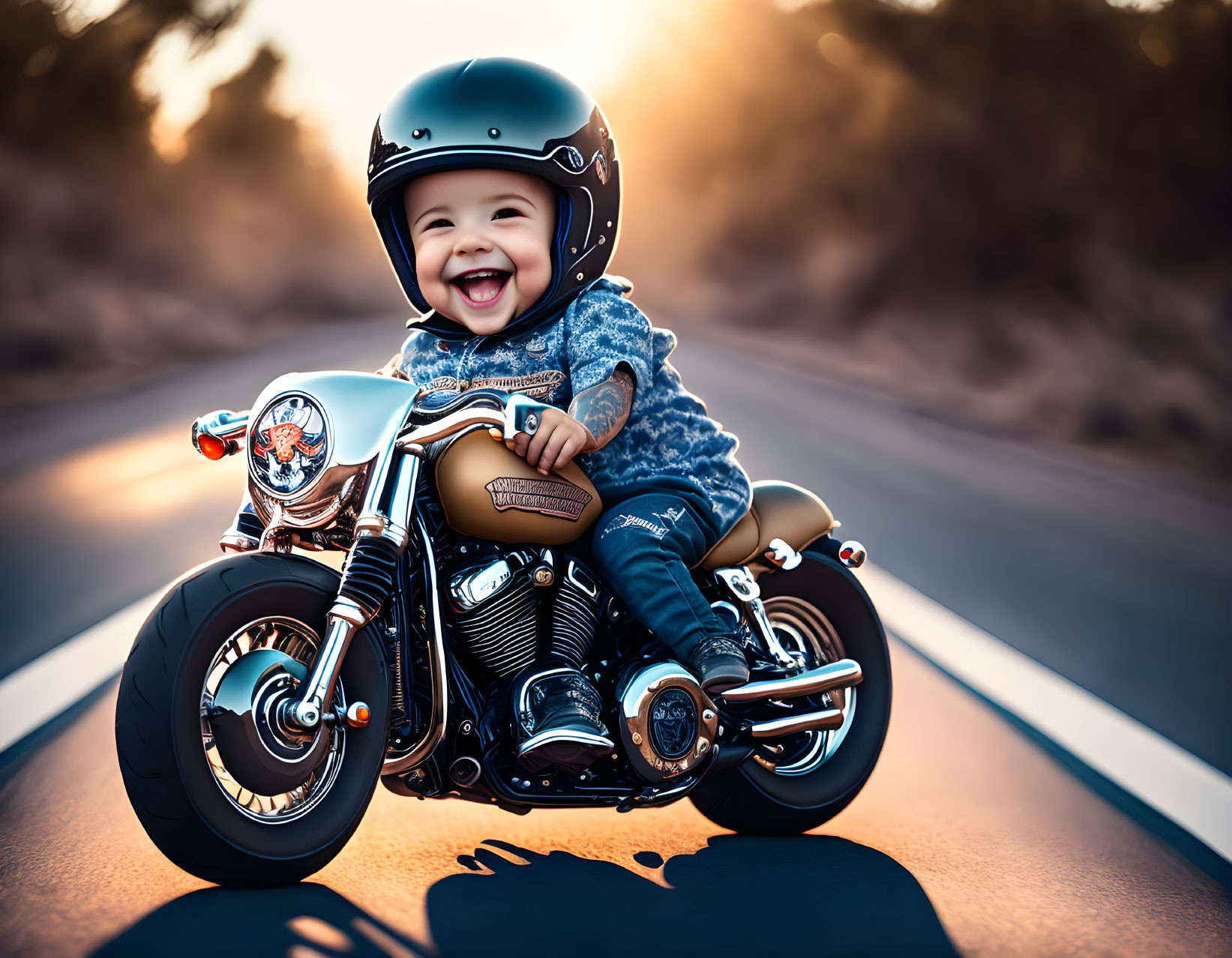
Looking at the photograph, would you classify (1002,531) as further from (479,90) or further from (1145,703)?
(479,90)

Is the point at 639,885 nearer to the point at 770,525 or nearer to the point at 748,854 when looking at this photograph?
the point at 748,854

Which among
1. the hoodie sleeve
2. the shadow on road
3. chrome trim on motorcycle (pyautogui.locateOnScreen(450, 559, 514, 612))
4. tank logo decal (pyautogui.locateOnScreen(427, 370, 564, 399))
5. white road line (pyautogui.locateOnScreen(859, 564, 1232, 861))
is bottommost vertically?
the shadow on road

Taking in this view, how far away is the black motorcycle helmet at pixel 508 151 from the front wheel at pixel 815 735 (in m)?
1.23

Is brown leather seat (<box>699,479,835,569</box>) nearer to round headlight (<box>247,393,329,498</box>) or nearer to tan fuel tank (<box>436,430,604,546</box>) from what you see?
tan fuel tank (<box>436,430,604,546</box>)

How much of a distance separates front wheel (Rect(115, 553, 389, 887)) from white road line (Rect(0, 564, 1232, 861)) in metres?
1.89

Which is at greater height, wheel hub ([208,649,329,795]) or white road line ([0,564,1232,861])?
wheel hub ([208,649,329,795])

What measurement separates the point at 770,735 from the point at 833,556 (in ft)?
2.78

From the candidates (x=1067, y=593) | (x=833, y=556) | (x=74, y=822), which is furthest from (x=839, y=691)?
(x=1067, y=593)

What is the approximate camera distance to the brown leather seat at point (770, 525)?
3961mm

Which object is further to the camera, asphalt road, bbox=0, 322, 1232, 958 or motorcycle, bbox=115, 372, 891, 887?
asphalt road, bbox=0, 322, 1232, 958

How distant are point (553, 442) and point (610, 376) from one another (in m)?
0.40

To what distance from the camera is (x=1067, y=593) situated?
7.60m

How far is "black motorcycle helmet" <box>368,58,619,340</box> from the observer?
3588 mm

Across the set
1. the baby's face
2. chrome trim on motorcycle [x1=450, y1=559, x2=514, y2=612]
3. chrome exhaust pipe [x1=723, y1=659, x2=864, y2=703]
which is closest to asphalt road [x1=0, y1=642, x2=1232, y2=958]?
chrome exhaust pipe [x1=723, y1=659, x2=864, y2=703]
